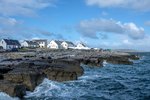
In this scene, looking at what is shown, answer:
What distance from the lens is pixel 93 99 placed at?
72.7ft

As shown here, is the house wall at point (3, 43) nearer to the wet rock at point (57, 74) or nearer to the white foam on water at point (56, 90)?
the wet rock at point (57, 74)

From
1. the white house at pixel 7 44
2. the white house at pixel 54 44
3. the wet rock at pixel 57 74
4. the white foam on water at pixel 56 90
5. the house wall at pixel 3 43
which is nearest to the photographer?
the white foam on water at pixel 56 90

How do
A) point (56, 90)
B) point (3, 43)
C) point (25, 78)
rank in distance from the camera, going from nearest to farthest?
1. point (25, 78)
2. point (56, 90)
3. point (3, 43)

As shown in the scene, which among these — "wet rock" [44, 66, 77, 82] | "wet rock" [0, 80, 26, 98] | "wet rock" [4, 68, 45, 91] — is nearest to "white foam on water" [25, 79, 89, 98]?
"wet rock" [4, 68, 45, 91]

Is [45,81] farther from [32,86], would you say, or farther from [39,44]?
[39,44]

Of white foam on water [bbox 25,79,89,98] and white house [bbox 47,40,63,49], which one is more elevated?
white house [bbox 47,40,63,49]

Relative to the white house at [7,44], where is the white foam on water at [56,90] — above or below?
below

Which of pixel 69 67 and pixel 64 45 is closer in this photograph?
pixel 69 67

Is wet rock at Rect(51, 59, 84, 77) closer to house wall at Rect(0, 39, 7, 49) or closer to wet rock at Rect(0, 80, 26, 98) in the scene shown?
wet rock at Rect(0, 80, 26, 98)

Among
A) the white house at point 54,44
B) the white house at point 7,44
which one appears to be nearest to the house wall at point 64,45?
the white house at point 54,44

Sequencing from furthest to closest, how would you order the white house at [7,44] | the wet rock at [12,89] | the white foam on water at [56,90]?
1. the white house at [7,44]
2. the white foam on water at [56,90]
3. the wet rock at [12,89]

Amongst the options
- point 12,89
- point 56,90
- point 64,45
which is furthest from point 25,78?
point 64,45

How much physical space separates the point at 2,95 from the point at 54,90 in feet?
18.3

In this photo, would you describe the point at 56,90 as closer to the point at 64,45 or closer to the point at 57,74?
the point at 57,74
